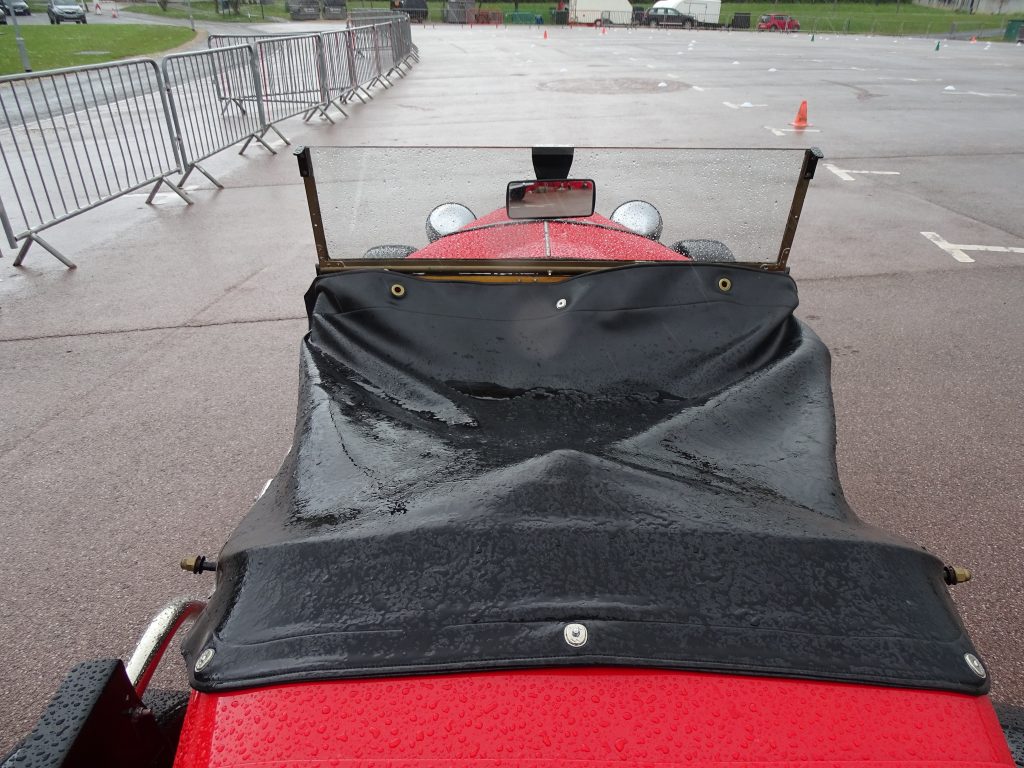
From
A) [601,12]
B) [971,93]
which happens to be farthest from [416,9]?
[971,93]

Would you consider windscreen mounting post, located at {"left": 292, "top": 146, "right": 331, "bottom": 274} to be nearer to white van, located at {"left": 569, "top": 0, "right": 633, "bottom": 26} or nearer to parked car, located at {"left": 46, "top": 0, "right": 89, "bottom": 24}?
parked car, located at {"left": 46, "top": 0, "right": 89, "bottom": 24}

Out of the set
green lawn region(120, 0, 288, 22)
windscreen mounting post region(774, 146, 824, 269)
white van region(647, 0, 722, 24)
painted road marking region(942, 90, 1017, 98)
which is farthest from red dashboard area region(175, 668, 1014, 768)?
white van region(647, 0, 722, 24)

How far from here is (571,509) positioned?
4.50 ft

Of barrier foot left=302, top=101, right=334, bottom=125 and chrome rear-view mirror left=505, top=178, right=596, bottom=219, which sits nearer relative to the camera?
chrome rear-view mirror left=505, top=178, right=596, bottom=219

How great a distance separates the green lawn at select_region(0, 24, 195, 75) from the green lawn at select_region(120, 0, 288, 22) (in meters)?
12.6

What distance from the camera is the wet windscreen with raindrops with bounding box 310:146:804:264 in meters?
2.64

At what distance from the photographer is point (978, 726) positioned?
117cm

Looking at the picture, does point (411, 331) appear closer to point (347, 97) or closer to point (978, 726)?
point (978, 726)

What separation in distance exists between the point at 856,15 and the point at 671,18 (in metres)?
18.2

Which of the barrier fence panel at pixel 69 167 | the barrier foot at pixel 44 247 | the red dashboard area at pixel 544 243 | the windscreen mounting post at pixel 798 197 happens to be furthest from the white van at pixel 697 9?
the windscreen mounting post at pixel 798 197

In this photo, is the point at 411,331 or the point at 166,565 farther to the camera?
the point at 166,565

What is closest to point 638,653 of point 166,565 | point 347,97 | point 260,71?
point 166,565

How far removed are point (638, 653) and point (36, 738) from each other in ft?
3.83

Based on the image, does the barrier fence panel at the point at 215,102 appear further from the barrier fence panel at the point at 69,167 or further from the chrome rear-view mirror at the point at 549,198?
the chrome rear-view mirror at the point at 549,198
